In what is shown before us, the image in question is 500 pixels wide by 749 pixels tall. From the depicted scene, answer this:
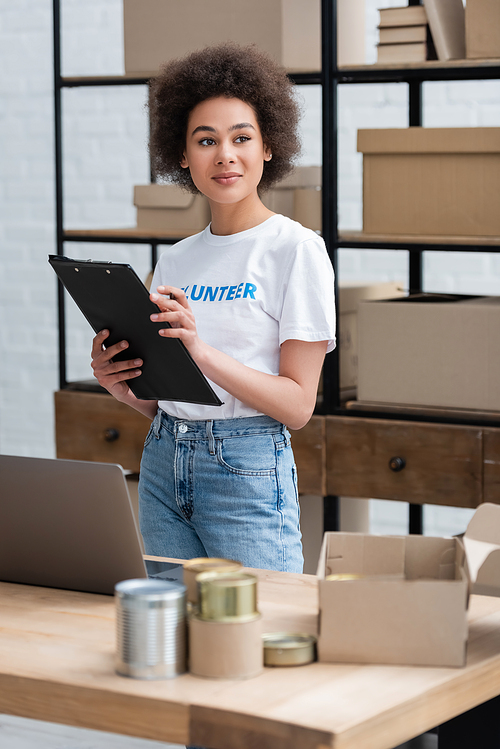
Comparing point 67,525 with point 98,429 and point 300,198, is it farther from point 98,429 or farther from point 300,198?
point 98,429

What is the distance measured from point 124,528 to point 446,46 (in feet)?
6.25

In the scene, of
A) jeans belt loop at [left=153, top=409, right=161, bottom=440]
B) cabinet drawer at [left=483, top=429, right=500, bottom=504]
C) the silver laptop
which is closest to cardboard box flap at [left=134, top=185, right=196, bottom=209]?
cabinet drawer at [left=483, top=429, right=500, bottom=504]

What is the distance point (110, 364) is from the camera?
5.38 feet

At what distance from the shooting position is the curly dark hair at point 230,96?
5.75 ft

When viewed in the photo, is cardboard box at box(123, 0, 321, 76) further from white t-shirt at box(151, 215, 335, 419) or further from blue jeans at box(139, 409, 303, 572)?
blue jeans at box(139, 409, 303, 572)

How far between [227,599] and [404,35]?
214 centimetres

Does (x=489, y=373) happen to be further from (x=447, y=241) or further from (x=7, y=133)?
(x=7, y=133)

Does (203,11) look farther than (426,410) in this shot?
Yes

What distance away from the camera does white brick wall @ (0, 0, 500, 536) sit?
13.0 feet

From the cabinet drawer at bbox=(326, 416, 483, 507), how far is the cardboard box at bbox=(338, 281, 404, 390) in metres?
0.18

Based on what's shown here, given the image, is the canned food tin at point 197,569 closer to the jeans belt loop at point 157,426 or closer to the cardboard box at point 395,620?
the cardboard box at point 395,620

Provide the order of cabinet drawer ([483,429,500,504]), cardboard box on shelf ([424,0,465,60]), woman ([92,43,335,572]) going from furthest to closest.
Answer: cardboard box on shelf ([424,0,465,60]) < cabinet drawer ([483,429,500,504]) < woman ([92,43,335,572])

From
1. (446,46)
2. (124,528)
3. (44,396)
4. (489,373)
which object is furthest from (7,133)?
(124,528)

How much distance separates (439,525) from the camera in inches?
142
